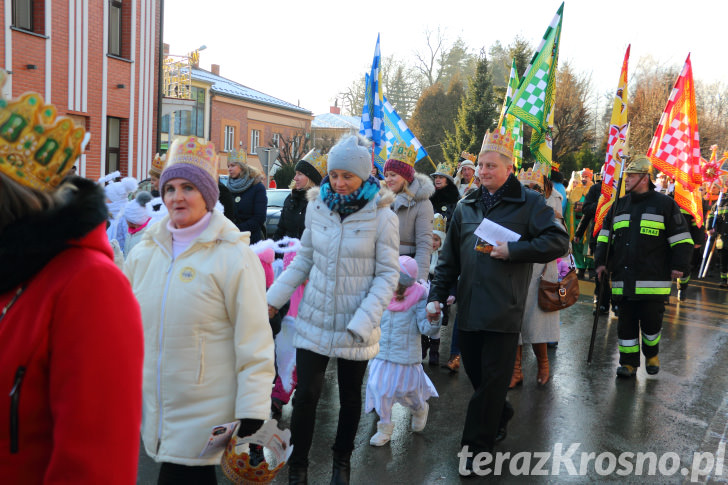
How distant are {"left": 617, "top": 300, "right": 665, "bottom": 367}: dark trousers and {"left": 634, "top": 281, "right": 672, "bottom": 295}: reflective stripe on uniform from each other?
138 millimetres

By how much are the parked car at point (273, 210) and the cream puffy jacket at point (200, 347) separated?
10.7 m


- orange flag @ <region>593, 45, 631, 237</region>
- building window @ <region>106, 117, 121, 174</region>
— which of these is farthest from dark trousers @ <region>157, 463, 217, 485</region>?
building window @ <region>106, 117, 121, 174</region>

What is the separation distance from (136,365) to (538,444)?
4064 mm

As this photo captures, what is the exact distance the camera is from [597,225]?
9094mm

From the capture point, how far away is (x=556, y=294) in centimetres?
645

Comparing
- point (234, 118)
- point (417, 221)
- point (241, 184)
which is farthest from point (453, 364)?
point (234, 118)

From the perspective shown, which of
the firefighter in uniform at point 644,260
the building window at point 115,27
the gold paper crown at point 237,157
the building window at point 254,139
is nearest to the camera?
the firefighter in uniform at point 644,260

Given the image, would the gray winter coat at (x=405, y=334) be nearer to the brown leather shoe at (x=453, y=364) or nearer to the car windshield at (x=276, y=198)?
the brown leather shoe at (x=453, y=364)

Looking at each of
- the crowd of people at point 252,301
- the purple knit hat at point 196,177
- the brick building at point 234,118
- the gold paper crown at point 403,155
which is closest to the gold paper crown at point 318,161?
the crowd of people at point 252,301

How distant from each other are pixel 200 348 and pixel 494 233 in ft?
7.42

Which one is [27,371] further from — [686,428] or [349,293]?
[686,428]

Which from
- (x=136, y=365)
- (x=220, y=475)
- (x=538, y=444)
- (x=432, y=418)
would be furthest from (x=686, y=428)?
(x=136, y=365)

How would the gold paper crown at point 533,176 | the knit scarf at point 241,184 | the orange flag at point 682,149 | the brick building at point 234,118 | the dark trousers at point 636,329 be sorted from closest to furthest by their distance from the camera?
the dark trousers at point 636,329 < the gold paper crown at point 533,176 < the knit scarf at point 241,184 < the orange flag at point 682,149 < the brick building at point 234,118

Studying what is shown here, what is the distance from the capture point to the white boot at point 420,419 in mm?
5145
